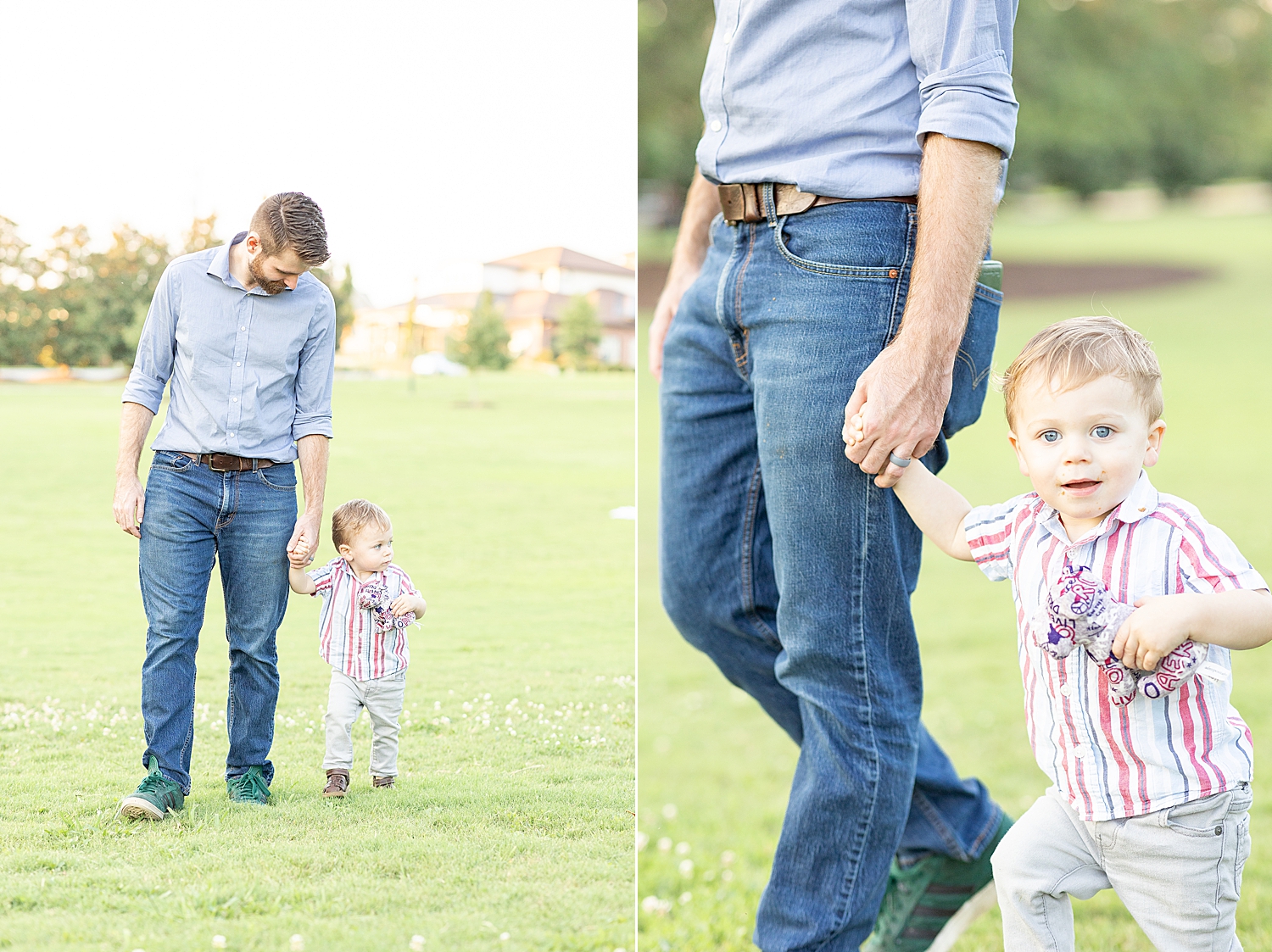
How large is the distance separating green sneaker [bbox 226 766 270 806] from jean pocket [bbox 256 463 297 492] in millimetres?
513

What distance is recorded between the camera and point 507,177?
259cm

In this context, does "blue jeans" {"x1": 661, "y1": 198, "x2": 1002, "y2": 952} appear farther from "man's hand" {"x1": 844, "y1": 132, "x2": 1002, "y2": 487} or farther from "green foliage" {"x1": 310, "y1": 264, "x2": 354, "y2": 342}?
"green foliage" {"x1": 310, "y1": 264, "x2": 354, "y2": 342}

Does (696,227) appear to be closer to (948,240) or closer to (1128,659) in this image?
(948,240)

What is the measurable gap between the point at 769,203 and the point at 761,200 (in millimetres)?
25

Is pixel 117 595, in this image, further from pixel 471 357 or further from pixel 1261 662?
pixel 1261 662

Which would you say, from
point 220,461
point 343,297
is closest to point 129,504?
point 220,461

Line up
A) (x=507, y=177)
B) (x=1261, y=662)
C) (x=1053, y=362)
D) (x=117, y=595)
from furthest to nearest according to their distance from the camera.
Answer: (x=1261, y=662) → (x=507, y=177) → (x=117, y=595) → (x=1053, y=362)

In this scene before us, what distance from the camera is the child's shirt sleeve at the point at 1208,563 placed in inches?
69.9

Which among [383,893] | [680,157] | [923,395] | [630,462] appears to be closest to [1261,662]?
[630,462]

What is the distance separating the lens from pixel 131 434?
7.25ft

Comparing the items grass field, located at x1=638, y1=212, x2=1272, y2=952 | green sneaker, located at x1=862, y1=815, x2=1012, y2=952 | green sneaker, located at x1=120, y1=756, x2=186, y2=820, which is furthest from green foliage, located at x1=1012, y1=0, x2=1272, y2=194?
green sneaker, located at x1=120, y1=756, x2=186, y2=820

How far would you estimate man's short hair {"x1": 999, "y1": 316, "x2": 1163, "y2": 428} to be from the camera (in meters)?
1.88

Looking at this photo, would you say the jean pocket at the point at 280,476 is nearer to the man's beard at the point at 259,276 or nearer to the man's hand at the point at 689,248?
the man's beard at the point at 259,276

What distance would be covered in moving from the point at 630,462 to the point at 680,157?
20.2 meters
